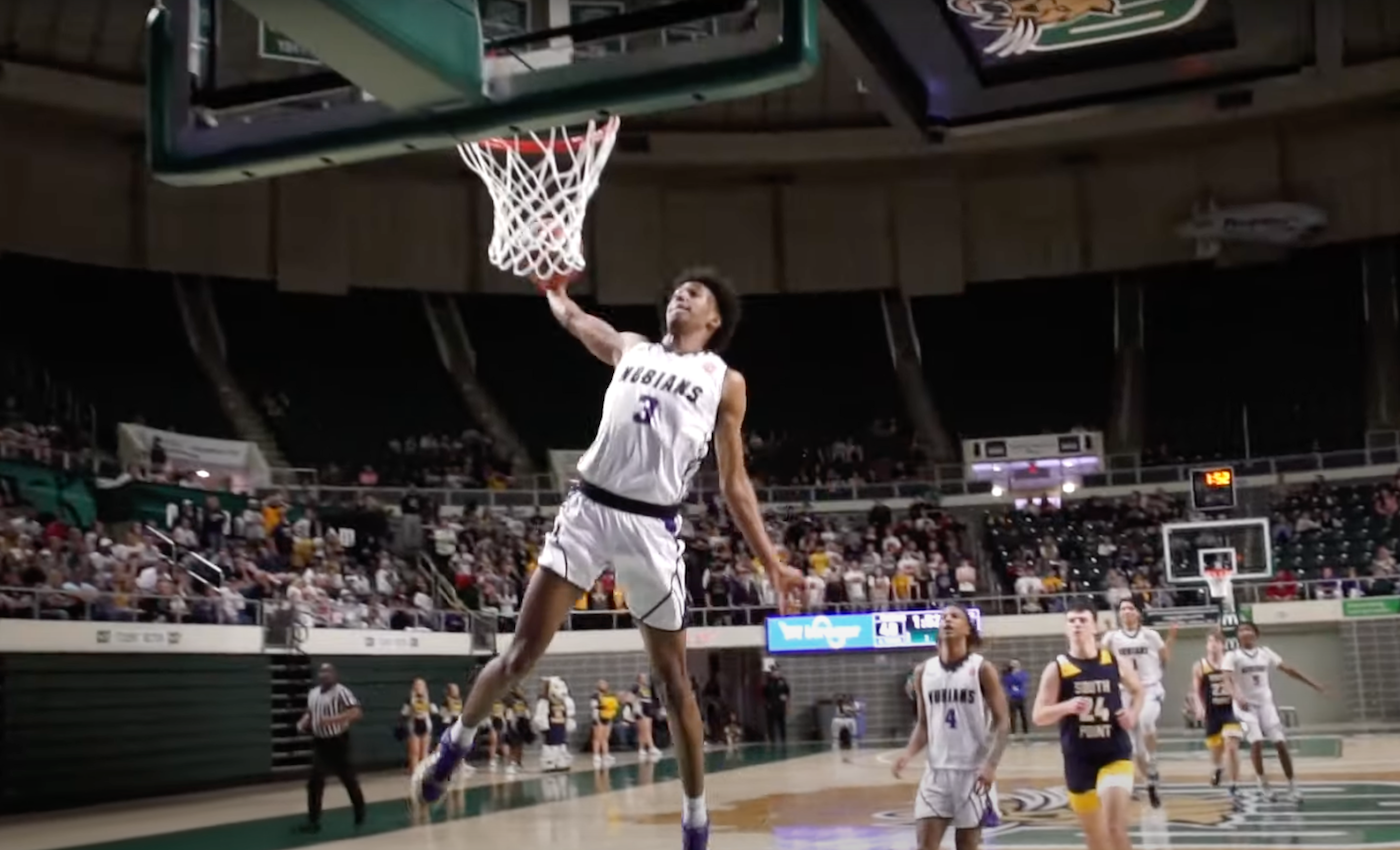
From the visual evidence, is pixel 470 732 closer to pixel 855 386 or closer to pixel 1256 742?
pixel 1256 742

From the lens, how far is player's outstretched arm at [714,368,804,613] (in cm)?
525

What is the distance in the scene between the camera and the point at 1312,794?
15.2m

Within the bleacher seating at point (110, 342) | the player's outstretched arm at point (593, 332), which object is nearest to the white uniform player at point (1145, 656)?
the player's outstretched arm at point (593, 332)

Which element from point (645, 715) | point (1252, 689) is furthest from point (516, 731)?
point (1252, 689)

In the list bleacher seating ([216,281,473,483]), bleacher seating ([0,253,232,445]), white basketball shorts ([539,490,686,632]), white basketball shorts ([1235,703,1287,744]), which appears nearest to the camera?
white basketball shorts ([539,490,686,632])

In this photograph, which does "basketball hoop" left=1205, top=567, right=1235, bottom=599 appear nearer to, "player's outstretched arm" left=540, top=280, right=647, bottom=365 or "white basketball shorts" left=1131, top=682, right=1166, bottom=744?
"white basketball shorts" left=1131, top=682, right=1166, bottom=744

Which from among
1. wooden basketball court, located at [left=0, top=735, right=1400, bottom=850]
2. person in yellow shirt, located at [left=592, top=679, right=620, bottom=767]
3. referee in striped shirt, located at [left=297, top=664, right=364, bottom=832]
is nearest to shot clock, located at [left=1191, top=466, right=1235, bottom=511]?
wooden basketball court, located at [left=0, top=735, right=1400, bottom=850]

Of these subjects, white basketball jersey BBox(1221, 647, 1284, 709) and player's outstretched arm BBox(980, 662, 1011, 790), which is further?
white basketball jersey BBox(1221, 647, 1284, 709)

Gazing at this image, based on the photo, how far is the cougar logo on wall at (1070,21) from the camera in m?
10.0

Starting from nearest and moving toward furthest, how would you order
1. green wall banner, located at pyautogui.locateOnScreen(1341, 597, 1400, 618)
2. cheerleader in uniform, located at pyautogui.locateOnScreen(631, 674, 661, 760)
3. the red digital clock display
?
the red digital clock display
cheerleader in uniform, located at pyautogui.locateOnScreen(631, 674, 661, 760)
green wall banner, located at pyautogui.locateOnScreen(1341, 597, 1400, 618)

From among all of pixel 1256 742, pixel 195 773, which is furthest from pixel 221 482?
pixel 1256 742

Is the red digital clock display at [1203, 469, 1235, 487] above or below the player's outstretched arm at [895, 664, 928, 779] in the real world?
above

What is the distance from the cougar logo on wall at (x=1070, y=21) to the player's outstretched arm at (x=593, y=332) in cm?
522

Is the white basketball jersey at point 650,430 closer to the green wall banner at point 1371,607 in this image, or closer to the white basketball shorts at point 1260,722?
the white basketball shorts at point 1260,722
